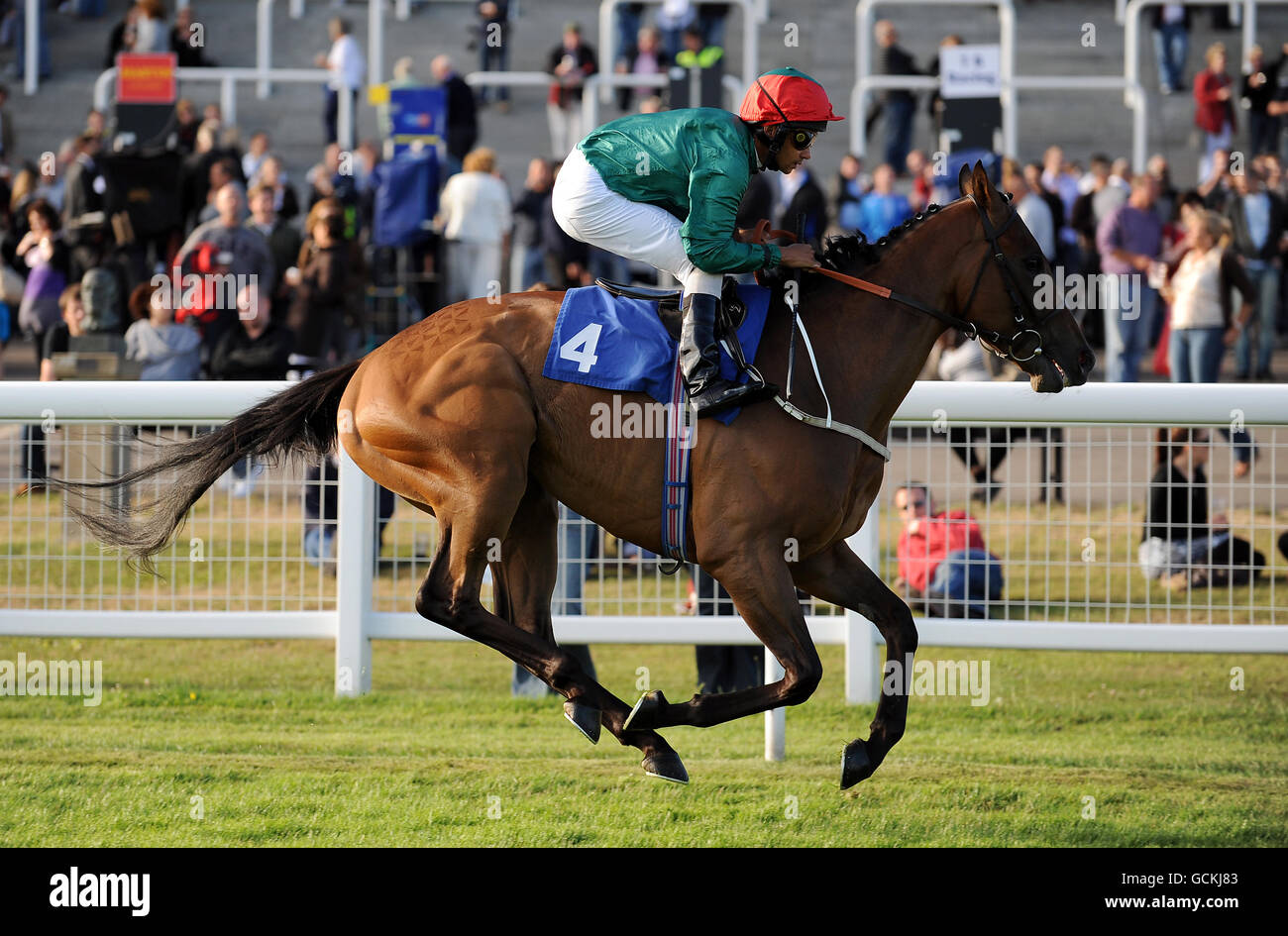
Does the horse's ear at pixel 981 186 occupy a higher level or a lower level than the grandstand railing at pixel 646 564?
higher

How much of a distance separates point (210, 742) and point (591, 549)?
1479 millimetres

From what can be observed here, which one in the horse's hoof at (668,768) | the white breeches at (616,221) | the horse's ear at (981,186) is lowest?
the horse's hoof at (668,768)

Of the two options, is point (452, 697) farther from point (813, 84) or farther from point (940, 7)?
point (940, 7)

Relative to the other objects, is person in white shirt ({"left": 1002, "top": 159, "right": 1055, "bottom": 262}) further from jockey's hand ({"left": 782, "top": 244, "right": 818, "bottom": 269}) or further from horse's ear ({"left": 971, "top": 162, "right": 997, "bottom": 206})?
jockey's hand ({"left": 782, "top": 244, "right": 818, "bottom": 269})

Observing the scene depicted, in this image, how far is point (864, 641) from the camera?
5.91 metres

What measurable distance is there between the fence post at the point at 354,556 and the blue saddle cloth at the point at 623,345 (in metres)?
1.67

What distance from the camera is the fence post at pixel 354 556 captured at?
5.97 meters

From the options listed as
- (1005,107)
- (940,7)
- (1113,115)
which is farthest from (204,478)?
(940,7)

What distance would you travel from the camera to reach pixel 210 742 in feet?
17.9

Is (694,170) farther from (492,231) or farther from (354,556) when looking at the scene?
(492,231)

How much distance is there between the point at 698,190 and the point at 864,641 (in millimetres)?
2173
